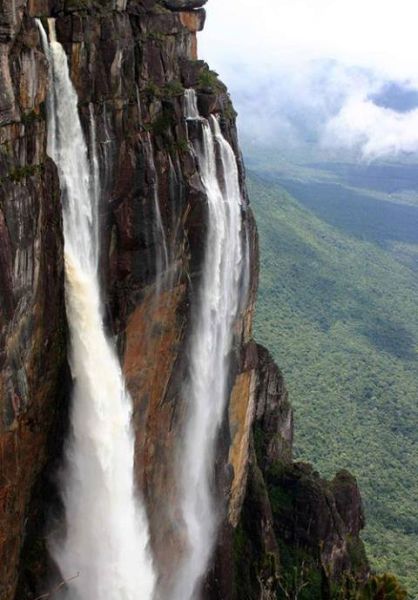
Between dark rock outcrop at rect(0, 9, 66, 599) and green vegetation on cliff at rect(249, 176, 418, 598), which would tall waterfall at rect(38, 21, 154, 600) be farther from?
green vegetation on cliff at rect(249, 176, 418, 598)

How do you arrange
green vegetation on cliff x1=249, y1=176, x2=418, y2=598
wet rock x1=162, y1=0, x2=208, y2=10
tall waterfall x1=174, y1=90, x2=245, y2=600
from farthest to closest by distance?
green vegetation on cliff x1=249, y1=176, x2=418, y2=598
wet rock x1=162, y1=0, x2=208, y2=10
tall waterfall x1=174, y1=90, x2=245, y2=600

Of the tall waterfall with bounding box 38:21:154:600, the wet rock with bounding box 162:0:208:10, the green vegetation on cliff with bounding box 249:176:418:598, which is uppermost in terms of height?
the wet rock with bounding box 162:0:208:10

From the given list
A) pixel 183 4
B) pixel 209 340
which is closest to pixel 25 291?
pixel 209 340

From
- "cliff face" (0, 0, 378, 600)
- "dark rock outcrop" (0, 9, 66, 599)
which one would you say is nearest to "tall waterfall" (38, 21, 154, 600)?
"cliff face" (0, 0, 378, 600)

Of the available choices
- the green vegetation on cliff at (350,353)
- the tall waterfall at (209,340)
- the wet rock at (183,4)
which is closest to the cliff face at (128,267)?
the wet rock at (183,4)

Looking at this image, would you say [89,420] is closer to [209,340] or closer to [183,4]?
[209,340]

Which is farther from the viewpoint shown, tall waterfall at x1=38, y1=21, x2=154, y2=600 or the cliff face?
tall waterfall at x1=38, y1=21, x2=154, y2=600

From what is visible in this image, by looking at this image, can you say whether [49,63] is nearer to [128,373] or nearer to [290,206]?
[128,373]
